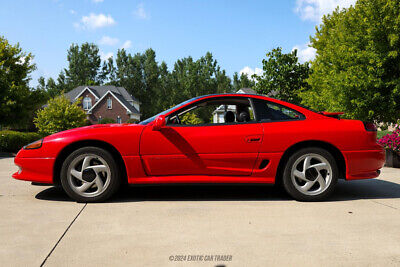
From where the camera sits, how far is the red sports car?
4.24m

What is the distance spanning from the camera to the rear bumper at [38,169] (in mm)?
4262

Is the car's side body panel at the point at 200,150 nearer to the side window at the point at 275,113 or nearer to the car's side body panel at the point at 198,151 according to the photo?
the car's side body panel at the point at 198,151

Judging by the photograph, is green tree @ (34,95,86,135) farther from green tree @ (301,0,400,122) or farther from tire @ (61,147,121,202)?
tire @ (61,147,121,202)

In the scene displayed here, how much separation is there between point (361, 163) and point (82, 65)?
3184 inches

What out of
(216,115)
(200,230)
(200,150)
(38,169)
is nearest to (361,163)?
(216,115)

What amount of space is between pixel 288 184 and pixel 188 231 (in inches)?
67.8

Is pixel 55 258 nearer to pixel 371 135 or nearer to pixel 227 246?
pixel 227 246

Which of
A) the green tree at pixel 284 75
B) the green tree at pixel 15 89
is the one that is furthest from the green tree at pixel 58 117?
the green tree at pixel 284 75

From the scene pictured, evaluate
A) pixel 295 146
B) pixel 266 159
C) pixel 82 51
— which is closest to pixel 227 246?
pixel 266 159

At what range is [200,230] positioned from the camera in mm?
3197

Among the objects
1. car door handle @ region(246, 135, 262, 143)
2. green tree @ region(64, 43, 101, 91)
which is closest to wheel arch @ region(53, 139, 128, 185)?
car door handle @ region(246, 135, 262, 143)

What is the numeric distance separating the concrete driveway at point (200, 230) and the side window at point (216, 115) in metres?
1.07

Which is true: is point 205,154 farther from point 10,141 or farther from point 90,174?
point 10,141

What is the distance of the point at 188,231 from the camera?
3.17 m
